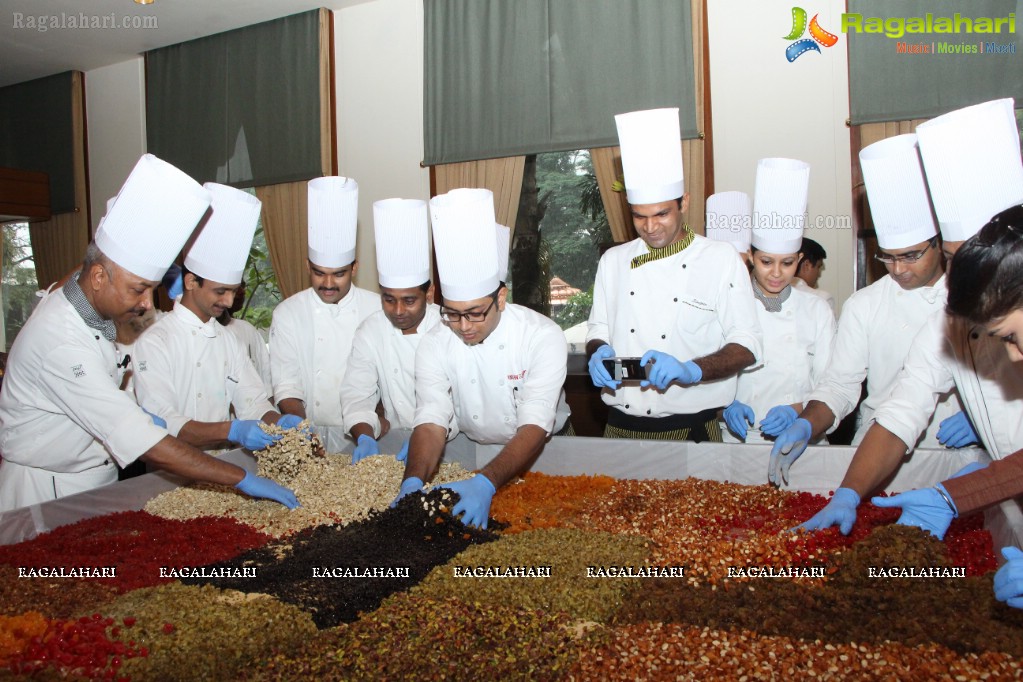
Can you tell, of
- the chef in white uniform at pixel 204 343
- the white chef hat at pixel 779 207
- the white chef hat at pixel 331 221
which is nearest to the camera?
the chef in white uniform at pixel 204 343

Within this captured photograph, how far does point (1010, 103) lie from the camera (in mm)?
2109

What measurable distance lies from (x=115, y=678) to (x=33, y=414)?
1207 millimetres

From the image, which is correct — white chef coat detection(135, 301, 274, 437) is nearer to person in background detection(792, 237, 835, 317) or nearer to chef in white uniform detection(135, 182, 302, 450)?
chef in white uniform detection(135, 182, 302, 450)

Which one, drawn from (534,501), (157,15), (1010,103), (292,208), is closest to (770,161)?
(1010,103)

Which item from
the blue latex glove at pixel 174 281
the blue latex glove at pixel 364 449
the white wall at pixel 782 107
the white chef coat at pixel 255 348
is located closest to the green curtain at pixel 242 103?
the white chef coat at pixel 255 348

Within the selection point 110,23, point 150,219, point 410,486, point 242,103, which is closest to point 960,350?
point 410,486

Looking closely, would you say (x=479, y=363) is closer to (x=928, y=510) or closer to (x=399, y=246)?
(x=399, y=246)

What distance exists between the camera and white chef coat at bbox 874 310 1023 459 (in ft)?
6.41

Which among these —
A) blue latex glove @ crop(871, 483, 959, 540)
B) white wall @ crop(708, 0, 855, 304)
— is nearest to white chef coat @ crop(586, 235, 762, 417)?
blue latex glove @ crop(871, 483, 959, 540)

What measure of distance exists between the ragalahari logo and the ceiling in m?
A: 3.17

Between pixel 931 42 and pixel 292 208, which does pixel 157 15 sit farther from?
pixel 931 42

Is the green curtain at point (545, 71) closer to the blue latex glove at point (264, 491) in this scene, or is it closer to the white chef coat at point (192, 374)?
the white chef coat at point (192, 374)

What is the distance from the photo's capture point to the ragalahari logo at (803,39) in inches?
170

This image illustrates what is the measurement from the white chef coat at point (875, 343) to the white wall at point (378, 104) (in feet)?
11.9
